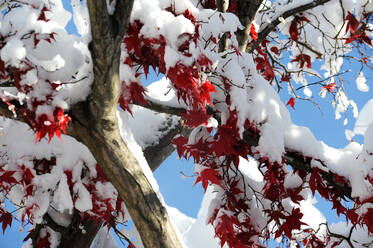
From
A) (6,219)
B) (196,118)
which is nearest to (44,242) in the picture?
(6,219)

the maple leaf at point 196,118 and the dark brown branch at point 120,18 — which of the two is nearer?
the dark brown branch at point 120,18

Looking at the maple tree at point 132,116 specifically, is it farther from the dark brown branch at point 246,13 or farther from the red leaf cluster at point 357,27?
the red leaf cluster at point 357,27

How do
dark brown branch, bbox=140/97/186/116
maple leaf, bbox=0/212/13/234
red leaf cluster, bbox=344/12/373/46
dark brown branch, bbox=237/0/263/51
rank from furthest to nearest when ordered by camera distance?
red leaf cluster, bbox=344/12/373/46
dark brown branch, bbox=237/0/263/51
maple leaf, bbox=0/212/13/234
dark brown branch, bbox=140/97/186/116

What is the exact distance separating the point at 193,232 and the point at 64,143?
709 cm

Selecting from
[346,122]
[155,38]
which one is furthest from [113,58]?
[346,122]

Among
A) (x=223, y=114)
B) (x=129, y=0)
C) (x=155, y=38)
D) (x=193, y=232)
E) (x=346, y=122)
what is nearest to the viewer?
(x=129, y=0)

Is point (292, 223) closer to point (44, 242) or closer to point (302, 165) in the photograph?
point (302, 165)

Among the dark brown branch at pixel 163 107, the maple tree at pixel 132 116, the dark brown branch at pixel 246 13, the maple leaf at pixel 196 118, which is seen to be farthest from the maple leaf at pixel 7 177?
the dark brown branch at pixel 246 13

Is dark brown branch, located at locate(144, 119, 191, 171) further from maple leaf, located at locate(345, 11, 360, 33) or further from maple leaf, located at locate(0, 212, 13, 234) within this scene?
maple leaf, located at locate(345, 11, 360, 33)

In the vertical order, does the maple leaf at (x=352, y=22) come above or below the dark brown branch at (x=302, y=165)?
above

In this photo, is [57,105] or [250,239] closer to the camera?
[57,105]

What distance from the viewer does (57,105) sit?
1.72 meters

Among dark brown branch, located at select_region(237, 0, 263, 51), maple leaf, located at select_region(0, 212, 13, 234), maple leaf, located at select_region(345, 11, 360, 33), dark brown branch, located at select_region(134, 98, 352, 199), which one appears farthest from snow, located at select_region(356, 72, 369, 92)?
maple leaf, located at select_region(0, 212, 13, 234)

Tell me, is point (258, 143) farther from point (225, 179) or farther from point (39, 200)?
point (39, 200)
